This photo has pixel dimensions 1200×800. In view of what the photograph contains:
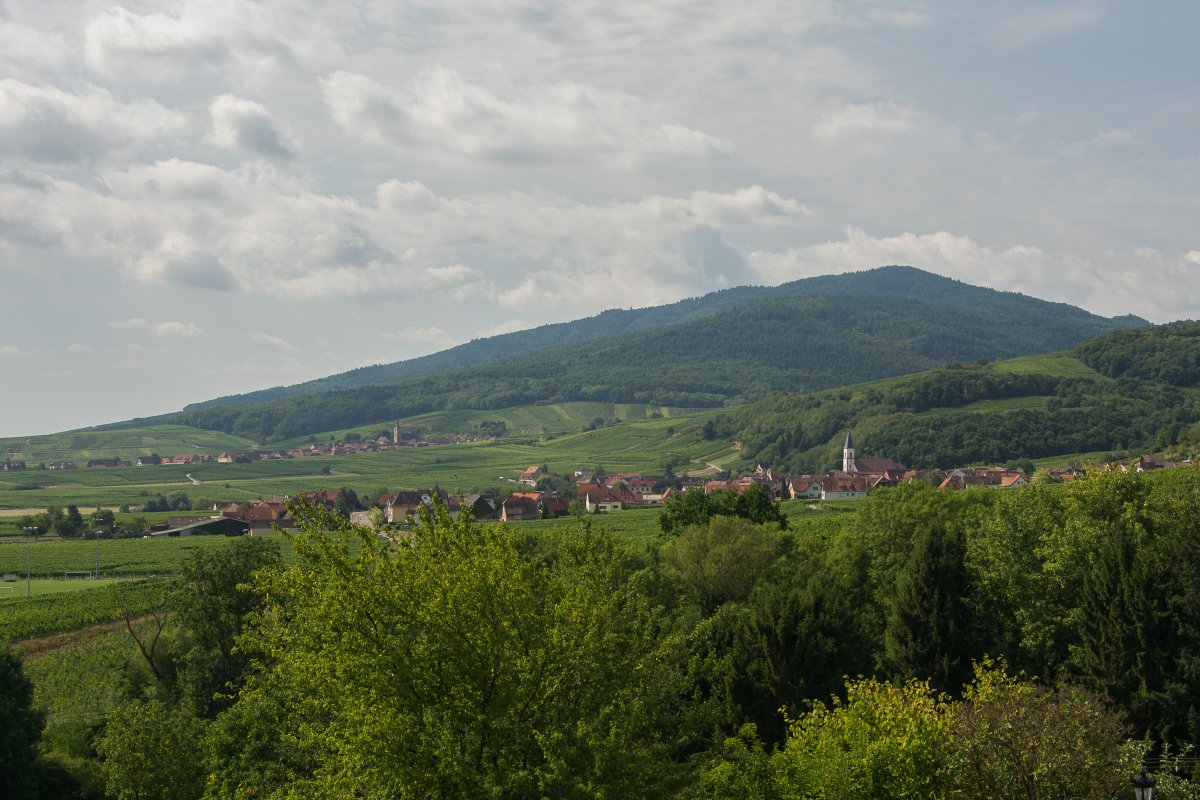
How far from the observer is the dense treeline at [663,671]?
20.0 metres

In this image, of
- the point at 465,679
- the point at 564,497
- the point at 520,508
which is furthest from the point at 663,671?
the point at 564,497

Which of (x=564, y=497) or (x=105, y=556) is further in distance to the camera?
(x=564, y=497)

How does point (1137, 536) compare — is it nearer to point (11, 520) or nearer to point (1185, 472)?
point (1185, 472)

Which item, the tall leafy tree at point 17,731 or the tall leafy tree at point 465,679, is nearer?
A: the tall leafy tree at point 465,679

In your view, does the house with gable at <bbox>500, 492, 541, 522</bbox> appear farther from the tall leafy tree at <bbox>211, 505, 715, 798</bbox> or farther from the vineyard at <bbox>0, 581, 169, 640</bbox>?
the tall leafy tree at <bbox>211, 505, 715, 798</bbox>

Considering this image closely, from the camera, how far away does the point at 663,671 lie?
78.2 ft

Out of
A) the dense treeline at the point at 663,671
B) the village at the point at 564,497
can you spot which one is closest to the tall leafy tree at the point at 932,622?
the dense treeline at the point at 663,671

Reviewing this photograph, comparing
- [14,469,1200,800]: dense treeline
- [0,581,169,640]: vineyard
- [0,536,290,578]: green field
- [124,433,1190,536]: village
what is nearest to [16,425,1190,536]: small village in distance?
[124,433,1190,536]: village

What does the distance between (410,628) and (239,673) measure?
2958 cm

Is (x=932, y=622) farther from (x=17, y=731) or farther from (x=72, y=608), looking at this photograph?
(x=72, y=608)

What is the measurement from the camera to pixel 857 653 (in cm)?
4284

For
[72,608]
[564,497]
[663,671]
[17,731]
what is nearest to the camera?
[663,671]

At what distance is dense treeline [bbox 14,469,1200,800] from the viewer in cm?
2005

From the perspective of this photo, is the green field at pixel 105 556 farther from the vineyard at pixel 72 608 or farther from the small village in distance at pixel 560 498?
the small village in distance at pixel 560 498
